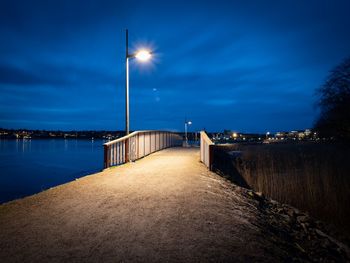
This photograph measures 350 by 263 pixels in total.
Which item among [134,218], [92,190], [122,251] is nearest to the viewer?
[122,251]

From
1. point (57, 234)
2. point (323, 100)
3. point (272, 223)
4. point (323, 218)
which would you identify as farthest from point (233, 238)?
point (323, 100)

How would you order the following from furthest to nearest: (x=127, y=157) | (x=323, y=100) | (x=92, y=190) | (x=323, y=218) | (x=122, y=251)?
1. (x=323, y=100)
2. (x=127, y=157)
3. (x=323, y=218)
4. (x=92, y=190)
5. (x=122, y=251)

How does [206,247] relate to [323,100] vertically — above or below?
below

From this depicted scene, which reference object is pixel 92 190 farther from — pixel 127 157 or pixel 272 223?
pixel 127 157

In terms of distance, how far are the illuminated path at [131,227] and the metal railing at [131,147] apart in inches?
174

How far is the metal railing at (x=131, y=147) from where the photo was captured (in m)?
13.0

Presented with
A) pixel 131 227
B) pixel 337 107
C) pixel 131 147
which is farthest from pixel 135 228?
pixel 337 107

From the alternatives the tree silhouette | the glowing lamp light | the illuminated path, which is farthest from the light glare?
the tree silhouette

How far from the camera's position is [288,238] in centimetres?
590

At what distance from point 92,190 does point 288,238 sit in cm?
544

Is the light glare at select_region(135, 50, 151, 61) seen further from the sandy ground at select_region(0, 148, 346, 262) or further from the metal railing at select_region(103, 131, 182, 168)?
the sandy ground at select_region(0, 148, 346, 262)

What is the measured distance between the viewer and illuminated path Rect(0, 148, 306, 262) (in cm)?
421

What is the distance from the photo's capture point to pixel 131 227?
17.2 ft

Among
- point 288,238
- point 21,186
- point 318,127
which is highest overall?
point 318,127
